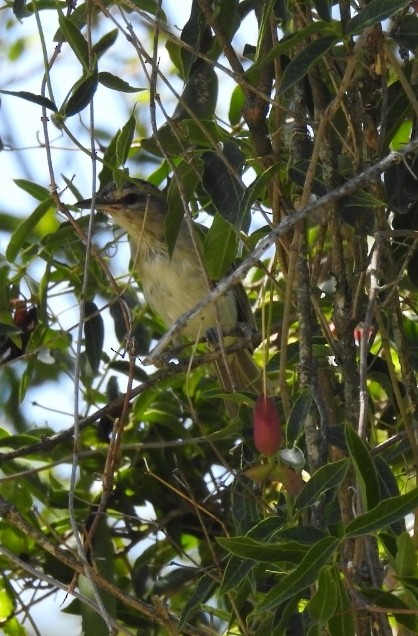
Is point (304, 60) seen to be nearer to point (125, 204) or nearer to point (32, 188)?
point (32, 188)

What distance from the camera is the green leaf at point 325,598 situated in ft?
5.65

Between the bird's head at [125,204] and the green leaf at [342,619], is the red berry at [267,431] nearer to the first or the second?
the green leaf at [342,619]

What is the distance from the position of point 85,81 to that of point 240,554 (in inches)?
46.1

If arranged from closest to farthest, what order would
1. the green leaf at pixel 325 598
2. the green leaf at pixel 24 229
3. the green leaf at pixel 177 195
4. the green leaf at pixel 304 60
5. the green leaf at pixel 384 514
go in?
the green leaf at pixel 384 514
the green leaf at pixel 325 598
the green leaf at pixel 304 60
the green leaf at pixel 177 195
the green leaf at pixel 24 229

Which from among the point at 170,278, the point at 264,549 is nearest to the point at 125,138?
the point at 264,549

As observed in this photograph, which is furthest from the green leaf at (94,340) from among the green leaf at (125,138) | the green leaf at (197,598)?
the green leaf at (197,598)

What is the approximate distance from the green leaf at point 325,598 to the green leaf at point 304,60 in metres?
0.93

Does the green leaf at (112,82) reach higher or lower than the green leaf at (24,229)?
higher

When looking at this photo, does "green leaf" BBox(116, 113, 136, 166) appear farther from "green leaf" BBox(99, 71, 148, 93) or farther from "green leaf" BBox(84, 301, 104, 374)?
"green leaf" BBox(84, 301, 104, 374)

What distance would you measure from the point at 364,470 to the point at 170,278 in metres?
2.61

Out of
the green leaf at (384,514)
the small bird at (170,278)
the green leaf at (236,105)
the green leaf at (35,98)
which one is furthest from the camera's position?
the small bird at (170,278)

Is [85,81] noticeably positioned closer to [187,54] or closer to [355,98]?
[187,54]

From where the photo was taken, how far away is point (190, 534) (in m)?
3.56

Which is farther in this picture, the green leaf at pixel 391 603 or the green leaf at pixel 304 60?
the green leaf at pixel 304 60
